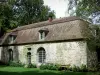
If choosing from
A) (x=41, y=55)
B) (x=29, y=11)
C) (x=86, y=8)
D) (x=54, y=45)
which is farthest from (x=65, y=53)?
(x=29, y=11)

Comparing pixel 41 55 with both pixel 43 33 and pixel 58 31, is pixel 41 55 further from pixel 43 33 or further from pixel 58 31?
pixel 58 31

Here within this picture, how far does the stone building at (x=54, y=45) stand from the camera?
2386cm

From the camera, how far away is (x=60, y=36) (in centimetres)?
2605

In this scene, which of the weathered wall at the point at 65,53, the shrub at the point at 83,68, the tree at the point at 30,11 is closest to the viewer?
the shrub at the point at 83,68

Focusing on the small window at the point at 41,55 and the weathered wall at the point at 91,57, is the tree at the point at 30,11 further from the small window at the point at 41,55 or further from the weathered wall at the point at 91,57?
the weathered wall at the point at 91,57

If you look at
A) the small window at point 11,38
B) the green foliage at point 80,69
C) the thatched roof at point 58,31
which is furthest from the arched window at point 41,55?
the small window at point 11,38

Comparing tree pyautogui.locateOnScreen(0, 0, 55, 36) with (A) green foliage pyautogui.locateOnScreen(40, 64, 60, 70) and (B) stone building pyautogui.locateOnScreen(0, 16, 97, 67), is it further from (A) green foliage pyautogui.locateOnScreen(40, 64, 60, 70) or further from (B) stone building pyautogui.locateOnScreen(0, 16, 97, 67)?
(A) green foliage pyautogui.locateOnScreen(40, 64, 60, 70)

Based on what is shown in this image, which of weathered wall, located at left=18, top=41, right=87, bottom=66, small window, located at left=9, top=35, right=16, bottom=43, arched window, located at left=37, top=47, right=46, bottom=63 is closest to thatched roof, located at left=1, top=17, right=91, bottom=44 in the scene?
weathered wall, located at left=18, top=41, right=87, bottom=66

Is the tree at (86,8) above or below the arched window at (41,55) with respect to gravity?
above

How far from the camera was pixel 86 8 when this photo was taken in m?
15.3

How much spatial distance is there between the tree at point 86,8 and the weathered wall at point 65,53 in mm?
6874

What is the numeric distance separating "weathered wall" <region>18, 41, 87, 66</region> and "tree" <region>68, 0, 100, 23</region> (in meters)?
6.87

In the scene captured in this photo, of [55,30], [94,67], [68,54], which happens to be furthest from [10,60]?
[94,67]

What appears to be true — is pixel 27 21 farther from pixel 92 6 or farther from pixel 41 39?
pixel 92 6
